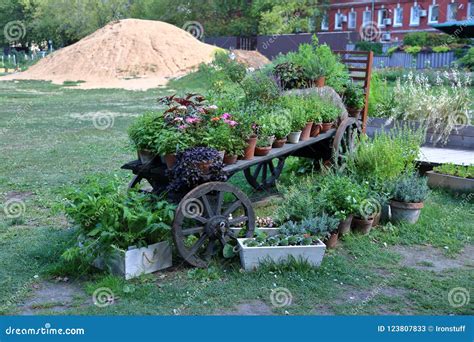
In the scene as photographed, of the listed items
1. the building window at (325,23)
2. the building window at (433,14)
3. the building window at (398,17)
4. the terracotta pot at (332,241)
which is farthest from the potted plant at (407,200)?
the building window at (325,23)

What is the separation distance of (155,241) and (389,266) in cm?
216

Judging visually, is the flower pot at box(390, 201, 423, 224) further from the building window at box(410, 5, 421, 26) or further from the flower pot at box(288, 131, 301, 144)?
the building window at box(410, 5, 421, 26)

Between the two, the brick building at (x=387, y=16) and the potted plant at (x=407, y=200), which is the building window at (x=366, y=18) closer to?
the brick building at (x=387, y=16)

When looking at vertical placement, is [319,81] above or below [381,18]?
below

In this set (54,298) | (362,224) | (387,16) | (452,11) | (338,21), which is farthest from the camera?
(338,21)

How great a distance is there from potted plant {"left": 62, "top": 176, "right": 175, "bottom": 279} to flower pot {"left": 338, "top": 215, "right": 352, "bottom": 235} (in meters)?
1.88

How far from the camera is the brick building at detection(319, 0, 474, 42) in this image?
39.9m

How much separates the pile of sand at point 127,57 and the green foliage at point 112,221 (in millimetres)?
26455

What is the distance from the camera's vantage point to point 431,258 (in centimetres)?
563

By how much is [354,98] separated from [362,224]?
2471 millimetres

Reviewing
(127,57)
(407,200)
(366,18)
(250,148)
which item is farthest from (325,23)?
(250,148)

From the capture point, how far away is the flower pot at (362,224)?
241 inches

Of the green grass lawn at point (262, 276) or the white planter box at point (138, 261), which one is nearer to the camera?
the green grass lawn at point (262, 276)

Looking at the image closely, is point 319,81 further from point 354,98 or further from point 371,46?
point 371,46
